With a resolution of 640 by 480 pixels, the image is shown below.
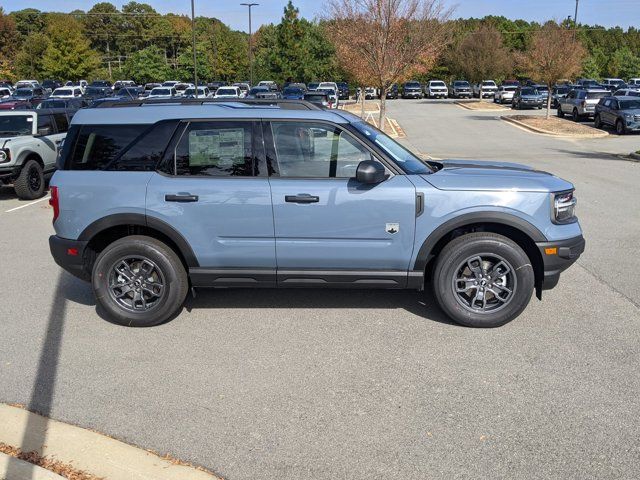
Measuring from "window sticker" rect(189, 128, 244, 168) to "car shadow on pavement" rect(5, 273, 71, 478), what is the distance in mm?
1872

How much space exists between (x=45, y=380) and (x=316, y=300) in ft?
8.33

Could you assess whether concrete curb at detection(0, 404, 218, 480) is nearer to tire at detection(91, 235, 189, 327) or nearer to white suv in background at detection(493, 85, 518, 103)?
tire at detection(91, 235, 189, 327)

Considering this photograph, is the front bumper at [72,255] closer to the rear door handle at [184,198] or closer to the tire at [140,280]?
the tire at [140,280]

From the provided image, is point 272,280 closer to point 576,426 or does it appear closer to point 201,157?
point 201,157

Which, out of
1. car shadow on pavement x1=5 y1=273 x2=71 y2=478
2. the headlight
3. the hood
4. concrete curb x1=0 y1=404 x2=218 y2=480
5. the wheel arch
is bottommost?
car shadow on pavement x1=5 y1=273 x2=71 y2=478

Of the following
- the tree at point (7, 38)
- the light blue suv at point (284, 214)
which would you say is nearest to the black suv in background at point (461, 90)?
the light blue suv at point (284, 214)

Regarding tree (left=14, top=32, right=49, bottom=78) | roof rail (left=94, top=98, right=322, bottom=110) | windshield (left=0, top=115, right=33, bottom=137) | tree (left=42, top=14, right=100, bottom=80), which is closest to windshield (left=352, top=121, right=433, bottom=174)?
roof rail (left=94, top=98, right=322, bottom=110)

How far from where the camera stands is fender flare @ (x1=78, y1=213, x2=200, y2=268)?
532cm

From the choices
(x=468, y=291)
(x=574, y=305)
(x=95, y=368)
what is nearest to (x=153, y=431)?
(x=95, y=368)

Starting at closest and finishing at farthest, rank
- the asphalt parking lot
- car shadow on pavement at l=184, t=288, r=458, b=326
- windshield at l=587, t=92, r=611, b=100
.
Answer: the asphalt parking lot → car shadow on pavement at l=184, t=288, r=458, b=326 → windshield at l=587, t=92, r=611, b=100

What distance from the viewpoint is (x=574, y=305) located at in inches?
231

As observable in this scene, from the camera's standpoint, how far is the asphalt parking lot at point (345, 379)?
352 cm

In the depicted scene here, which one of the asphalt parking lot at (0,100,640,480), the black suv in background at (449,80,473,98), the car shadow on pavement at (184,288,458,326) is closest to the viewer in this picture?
the asphalt parking lot at (0,100,640,480)

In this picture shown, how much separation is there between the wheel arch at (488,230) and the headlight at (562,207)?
225mm
